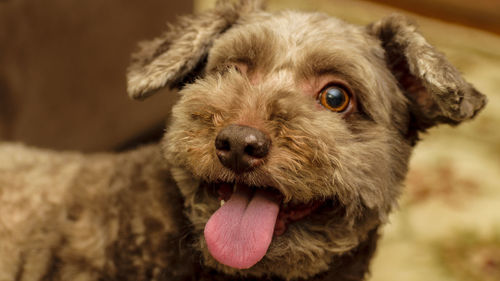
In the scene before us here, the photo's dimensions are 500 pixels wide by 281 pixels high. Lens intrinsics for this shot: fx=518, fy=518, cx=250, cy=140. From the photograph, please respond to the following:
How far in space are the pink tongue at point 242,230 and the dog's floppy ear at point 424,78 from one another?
1.76 ft

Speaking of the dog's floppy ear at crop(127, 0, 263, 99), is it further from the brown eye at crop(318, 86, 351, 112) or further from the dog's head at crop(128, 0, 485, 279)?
the brown eye at crop(318, 86, 351, 112)

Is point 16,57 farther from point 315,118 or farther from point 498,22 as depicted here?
point 498,22

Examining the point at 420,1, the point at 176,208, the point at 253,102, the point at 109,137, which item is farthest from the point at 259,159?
the point at 420,1

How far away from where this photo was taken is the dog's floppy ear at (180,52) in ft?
5.09

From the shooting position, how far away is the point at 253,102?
4.38 ft

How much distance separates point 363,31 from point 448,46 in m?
2.83

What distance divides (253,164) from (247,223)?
0.17 m

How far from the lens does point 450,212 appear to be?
2555mm

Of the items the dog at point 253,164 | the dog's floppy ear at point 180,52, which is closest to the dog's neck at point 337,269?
the dog at point 253,164

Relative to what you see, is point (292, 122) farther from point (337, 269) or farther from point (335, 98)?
point (337, 269)

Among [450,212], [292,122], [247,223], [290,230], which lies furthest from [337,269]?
[450,212]

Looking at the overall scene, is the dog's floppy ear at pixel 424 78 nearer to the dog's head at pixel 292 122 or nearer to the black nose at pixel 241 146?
the dog's head at pixel 292 122

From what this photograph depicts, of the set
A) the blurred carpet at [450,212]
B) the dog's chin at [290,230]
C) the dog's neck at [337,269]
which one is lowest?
the blurred carpet at [450,212]

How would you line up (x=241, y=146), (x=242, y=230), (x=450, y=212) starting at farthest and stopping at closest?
(x=450, y=212) < (x=242, y=230) < (x=241, y=146)
